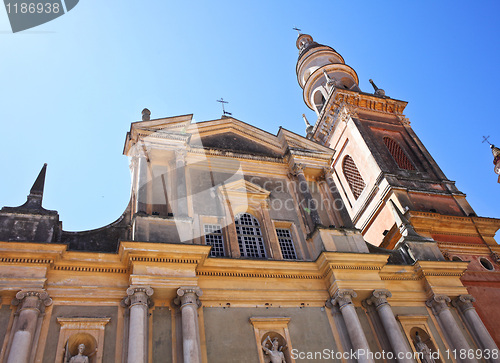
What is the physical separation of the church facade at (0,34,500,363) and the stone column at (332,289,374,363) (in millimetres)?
38

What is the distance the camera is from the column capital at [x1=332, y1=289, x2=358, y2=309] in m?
12.7

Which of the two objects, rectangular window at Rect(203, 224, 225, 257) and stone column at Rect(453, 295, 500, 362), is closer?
Result: stone column at Rect(453, 295, 500, 362)

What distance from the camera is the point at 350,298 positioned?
12883mm

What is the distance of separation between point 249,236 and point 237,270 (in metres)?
1.91

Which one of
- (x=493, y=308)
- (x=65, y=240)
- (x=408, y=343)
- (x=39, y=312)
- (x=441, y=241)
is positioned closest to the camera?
(x=39, y=312)

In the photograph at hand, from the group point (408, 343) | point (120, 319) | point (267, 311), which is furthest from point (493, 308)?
point (120, 319)

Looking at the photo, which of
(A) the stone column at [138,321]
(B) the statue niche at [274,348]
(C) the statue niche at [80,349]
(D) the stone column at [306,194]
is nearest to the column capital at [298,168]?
(D) the stone column at [306,194]

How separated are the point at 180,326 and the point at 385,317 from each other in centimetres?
565

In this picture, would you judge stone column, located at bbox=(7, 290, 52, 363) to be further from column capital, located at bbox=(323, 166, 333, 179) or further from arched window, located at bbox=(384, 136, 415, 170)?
arched window, located at bbox=(384, 136, 415, 170)

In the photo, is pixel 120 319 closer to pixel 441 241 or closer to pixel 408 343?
pixel 408 343

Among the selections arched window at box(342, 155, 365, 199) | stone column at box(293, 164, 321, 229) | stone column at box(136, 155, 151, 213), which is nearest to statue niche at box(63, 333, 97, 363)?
stone column at box(136, 155, 151, 213)

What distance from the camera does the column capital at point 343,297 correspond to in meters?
12.7

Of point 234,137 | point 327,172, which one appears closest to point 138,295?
point 234,137

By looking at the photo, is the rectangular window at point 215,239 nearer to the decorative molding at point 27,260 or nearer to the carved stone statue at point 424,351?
the decorative molding at point 27,260
